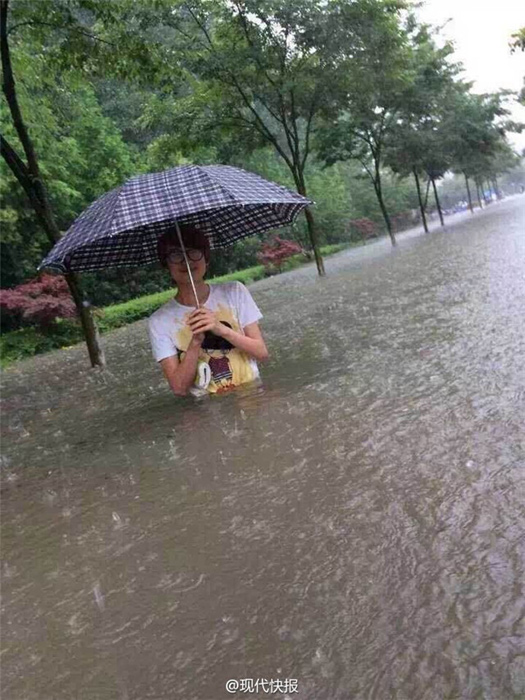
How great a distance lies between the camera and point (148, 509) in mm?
3500

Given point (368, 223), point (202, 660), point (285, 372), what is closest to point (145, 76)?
point (285, 372)

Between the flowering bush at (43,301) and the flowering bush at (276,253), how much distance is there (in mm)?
13891

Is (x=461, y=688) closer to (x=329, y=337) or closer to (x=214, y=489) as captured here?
(x=214, y=489)

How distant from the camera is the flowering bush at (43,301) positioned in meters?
18.6

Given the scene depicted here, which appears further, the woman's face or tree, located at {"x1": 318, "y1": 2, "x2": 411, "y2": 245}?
tree, located at {"x1": 318, "y1": 2, "x2": 411, "y2": 245}

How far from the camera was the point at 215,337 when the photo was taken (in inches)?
177

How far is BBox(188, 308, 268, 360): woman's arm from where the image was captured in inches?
159

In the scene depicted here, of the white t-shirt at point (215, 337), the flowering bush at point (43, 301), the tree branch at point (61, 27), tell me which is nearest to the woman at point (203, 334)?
the white t-shirt at point (215, 337)

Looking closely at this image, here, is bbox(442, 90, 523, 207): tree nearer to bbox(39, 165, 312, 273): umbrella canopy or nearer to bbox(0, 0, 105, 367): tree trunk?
bbox(0, 0, 105, 367): tree trunk

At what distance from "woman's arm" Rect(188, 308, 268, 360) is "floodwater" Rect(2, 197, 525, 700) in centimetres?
54

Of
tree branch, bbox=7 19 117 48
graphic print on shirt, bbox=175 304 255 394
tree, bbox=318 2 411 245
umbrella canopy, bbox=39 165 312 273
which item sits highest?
tree, bbox=318 2 411 245

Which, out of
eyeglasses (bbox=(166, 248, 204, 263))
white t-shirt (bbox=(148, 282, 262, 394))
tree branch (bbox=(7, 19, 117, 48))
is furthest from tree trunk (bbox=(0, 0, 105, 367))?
eyeglasses (bbox=(166, 248, 204, 263))

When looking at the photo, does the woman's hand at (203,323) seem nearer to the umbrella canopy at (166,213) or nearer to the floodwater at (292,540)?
the umbrella canopy at (166,213)

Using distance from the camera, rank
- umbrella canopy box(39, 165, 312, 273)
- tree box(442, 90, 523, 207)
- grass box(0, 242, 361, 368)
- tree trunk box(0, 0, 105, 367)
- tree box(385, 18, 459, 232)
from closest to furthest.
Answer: umbrella canopy box(39, 165, 312, 273), tree trunk box(0, 0, 105, 367), grass box(0, 242, 361, 368), tree box(385, 18, 459, 232), tree box(442, 90, 523, 207)
